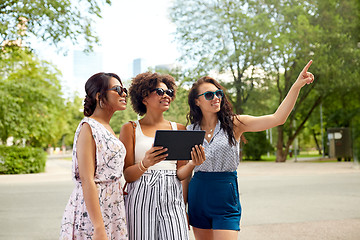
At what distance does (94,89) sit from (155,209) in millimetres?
958

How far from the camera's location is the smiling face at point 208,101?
12.5 ft

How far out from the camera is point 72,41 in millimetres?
19312

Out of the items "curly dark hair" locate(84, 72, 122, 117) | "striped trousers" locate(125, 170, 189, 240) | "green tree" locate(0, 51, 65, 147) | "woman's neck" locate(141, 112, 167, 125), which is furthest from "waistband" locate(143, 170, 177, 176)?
"green tree" locate(0, 51, 65, 147)

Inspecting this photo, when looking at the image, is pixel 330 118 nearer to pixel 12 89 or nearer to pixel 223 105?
pixel 12 89

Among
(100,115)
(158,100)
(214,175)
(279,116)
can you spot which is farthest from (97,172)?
(279,116)

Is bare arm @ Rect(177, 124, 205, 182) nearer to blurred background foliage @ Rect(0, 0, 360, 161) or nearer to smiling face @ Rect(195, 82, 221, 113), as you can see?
smiling face @ Rect(195, 82, 221, 113)

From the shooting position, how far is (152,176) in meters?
3.27

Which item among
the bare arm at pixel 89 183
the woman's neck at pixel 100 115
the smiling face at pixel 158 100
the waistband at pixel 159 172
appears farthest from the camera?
the smiling face at pixel 158 100

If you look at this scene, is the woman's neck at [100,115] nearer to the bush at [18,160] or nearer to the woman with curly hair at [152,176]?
the woman with curly hair at [152,176]

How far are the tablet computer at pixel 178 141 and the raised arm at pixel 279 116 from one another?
87cm

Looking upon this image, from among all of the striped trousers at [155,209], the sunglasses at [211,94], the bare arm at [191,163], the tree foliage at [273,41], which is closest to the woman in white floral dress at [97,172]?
the striped trousers at [155,209]

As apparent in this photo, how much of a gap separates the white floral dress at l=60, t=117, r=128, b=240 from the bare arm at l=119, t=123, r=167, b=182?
0.17 meters

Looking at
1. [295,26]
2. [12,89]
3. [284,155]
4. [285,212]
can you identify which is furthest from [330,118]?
[285,212]

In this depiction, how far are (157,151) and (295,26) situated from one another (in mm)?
30322
